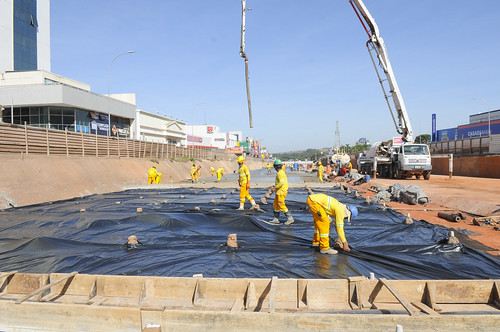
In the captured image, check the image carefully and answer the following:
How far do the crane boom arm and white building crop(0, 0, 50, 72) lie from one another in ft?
125

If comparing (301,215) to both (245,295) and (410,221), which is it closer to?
(410,221)

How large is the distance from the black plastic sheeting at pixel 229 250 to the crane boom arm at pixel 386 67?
13.4 metres

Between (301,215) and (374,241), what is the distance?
3.22 m

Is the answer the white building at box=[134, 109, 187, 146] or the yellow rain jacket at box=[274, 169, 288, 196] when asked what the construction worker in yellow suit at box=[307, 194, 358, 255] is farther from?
the white building at box=[134, 109, 187, 146]

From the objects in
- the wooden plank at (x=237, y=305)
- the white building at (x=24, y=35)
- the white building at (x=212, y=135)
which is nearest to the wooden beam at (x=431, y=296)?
the wooden plank at (x=237, y=305)

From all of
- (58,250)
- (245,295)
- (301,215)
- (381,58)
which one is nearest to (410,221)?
(301,215)

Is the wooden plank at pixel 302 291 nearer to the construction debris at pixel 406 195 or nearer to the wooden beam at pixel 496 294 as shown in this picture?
the wooden beam at pixel 496 294

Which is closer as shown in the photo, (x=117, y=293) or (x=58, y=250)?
(x=117, y=293)

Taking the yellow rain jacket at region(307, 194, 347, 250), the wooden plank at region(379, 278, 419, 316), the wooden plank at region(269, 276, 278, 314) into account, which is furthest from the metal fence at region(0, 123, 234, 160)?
the wooden plank at region(379, 278, 419, 316)

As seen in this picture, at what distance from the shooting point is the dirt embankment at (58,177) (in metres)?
13.3

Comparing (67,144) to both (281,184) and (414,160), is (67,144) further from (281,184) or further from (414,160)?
(414,160)

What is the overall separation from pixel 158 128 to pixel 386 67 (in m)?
44.4

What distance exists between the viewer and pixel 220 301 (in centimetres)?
402

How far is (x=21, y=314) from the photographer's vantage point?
11.6 feet
